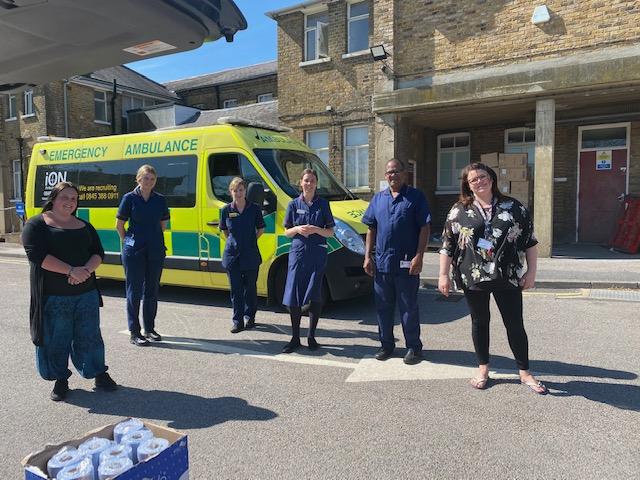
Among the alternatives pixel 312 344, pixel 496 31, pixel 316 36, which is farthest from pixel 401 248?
Result: pixel 316 36

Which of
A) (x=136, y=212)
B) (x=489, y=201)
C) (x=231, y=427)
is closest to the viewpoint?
(x=231, y=427)

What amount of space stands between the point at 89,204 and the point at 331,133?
310 inches

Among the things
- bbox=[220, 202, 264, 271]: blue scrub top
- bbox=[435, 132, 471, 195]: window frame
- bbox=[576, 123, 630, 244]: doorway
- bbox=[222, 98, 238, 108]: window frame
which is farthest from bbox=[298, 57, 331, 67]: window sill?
bbox=[222, 98, 238, 108]: window frame

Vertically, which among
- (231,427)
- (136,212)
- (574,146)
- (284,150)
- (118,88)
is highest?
(118,88)

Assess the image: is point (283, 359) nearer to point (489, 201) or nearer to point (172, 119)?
point (489, 201)

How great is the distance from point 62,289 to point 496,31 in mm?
11147

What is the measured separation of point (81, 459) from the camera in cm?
213

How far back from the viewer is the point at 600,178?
13586 millimetres

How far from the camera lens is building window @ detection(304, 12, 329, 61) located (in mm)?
14797

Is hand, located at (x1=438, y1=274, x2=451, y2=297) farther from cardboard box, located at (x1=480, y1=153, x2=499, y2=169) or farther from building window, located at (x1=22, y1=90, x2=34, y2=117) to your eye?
building window, located at (x1=22, y1=90, x2=34, y2=117)

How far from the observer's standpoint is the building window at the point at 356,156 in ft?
47.4

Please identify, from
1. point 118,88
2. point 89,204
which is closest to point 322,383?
point 89,204

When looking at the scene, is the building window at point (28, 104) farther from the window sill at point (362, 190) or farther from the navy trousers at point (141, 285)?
the navy trousers at point (141, 285)

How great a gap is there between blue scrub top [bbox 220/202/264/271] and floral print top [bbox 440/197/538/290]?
2.77 meters
